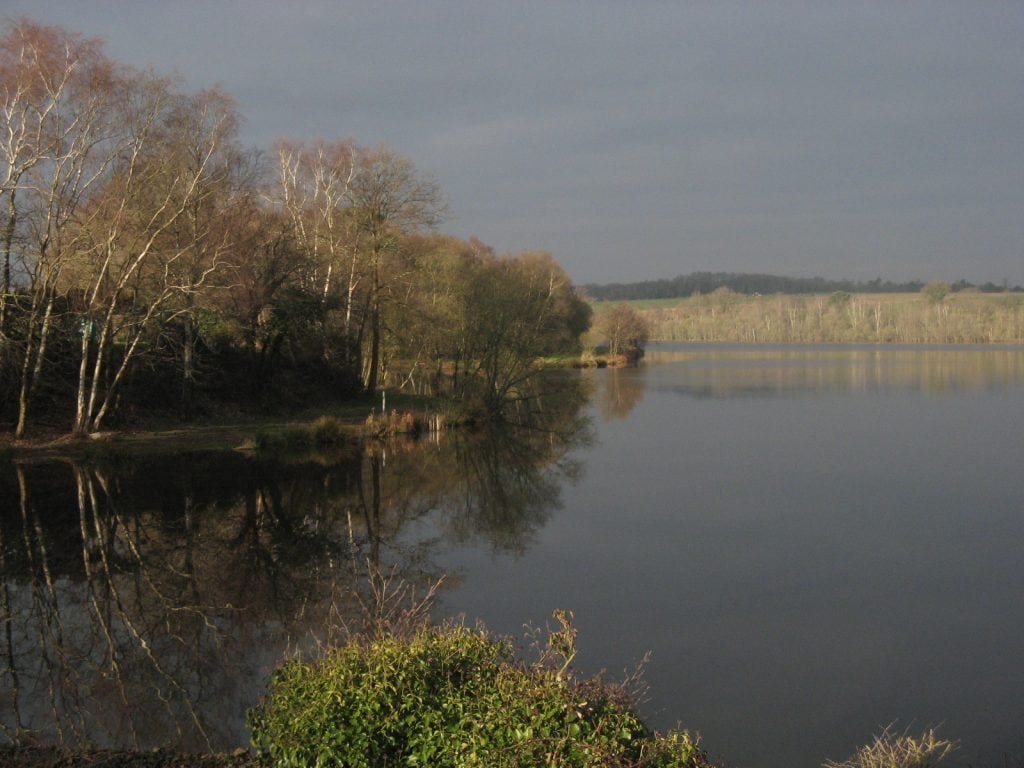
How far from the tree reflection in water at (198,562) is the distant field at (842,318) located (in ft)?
334

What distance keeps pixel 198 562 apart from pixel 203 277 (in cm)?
1047

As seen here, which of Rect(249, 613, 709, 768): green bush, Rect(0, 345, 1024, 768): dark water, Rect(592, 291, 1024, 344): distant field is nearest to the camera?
Rect(249, 613, 709, 768): green bush

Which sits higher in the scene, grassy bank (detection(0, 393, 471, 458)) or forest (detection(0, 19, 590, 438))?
forest (detection(0, 19, 590, 438))

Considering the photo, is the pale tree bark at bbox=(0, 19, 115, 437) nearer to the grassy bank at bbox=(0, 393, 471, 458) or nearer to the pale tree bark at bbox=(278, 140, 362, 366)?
the grassy bank at bbox=(0, 393, 471, 458)

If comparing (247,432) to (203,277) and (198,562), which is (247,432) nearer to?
(203,277)

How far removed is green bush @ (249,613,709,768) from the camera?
4.36 metres

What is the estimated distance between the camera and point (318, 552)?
41.6 ft

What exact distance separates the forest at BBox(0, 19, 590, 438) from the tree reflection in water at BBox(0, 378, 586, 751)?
4435 millimetres

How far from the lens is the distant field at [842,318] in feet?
416

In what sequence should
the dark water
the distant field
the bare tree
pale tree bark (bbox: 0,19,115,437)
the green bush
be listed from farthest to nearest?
the distant field < the bare tree < pale tree bark (bbox: 0,19,115,437) < the dark water < the green bush

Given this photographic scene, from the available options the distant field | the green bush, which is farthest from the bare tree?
the distant field

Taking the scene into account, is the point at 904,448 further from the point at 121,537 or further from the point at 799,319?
the point at 799,319

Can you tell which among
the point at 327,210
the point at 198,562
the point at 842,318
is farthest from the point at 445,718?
the point at 842,318

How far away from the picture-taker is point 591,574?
12.0 meters
